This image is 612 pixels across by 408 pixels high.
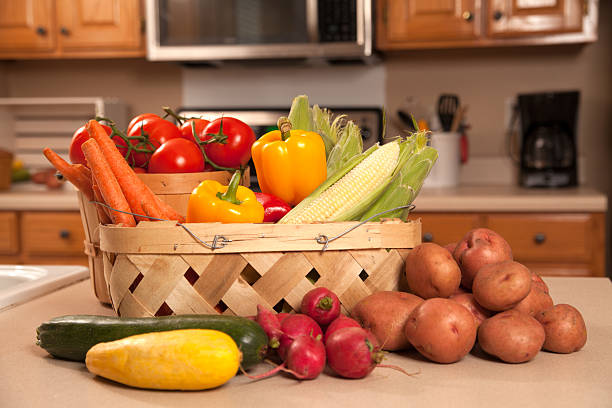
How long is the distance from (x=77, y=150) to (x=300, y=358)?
57cm

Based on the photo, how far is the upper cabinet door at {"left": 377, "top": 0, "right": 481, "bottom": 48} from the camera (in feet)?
8.70

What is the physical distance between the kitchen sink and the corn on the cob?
515mm

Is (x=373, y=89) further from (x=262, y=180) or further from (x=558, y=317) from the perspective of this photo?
(x=558, y=317)

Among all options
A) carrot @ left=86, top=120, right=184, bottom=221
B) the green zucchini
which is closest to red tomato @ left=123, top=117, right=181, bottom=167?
carrot @ left=86, top=120, right=184, bottom=221

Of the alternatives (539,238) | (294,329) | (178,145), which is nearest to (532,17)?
(539,238)

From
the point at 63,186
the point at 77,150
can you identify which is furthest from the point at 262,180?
the point at 63,186

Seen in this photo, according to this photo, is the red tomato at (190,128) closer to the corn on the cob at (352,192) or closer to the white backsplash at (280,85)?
the corn on the cob at (352,192)

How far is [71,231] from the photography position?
2.63m

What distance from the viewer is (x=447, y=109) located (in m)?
2.93

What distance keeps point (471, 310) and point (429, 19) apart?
213cm

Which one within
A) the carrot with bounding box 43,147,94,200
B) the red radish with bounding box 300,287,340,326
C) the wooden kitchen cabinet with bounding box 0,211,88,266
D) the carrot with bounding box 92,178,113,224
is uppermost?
the carrot with bounding box 43,147,94,200

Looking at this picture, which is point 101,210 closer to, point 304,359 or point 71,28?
point 304,359

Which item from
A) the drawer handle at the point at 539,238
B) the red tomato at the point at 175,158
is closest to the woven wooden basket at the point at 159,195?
the red tomato at the point at 175,158

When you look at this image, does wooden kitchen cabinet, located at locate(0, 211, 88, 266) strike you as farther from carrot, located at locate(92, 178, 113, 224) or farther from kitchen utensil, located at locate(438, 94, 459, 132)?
carrot, located at locate(92, 178, 113, 224)
